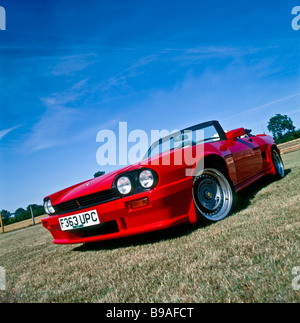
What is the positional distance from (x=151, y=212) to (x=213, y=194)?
36.8 inches

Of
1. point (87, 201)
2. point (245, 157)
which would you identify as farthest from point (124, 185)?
point (245, 157)

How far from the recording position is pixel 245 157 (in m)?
3.40

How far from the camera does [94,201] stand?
2.33 m

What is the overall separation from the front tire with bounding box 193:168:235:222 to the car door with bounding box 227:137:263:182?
Answer: 0.49 m

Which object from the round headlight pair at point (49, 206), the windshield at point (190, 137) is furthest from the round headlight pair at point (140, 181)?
the windshield at point (190, 137)

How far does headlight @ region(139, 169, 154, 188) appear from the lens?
80.6 inches

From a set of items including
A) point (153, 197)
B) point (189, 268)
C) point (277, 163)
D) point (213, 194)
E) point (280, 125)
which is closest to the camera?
point (189, 268)

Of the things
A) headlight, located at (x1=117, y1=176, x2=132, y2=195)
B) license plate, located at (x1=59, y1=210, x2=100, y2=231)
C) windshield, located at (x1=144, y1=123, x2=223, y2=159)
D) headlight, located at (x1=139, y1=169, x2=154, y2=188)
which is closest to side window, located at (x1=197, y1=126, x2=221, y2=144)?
windshield, located at (x1=144, y1=123, x2=223, y2=159)

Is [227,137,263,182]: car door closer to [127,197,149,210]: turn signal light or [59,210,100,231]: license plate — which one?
[127,197,149,210]: turn signal light

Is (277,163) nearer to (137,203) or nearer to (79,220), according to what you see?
(137,203)

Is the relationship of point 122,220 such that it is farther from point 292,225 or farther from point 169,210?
point 292,225

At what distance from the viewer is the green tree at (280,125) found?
72.9 meters
